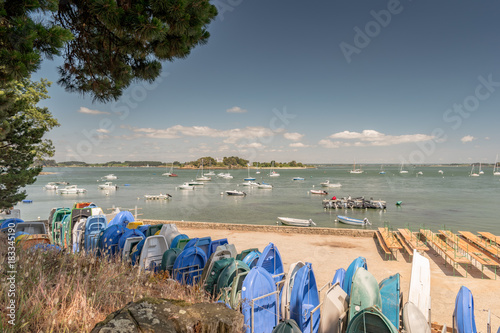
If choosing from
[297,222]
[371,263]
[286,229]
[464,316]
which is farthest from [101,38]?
[297,222]

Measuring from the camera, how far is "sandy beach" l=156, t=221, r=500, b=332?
6.74m

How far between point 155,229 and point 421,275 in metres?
8.10

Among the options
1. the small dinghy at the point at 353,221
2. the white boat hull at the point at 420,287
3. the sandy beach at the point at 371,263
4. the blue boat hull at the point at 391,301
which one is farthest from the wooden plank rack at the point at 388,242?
the small dinghy at the point at 353,221

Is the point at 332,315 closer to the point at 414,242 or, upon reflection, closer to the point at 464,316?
the point at 464,316

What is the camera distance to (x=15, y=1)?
296 cm

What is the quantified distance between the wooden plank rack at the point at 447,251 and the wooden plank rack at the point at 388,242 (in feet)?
5.08

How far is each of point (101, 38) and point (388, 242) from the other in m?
11.3

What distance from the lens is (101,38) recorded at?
4.65m

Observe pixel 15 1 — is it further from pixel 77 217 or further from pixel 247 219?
pixel 247 219

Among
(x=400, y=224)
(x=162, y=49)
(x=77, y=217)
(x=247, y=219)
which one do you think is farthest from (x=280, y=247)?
(x=400, y=224)

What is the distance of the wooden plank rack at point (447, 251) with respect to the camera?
896 cm

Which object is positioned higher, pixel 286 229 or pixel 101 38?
pixel 101 38

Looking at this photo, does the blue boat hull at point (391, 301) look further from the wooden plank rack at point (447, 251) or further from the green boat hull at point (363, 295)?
the wooden plank rack at point (447, 251)

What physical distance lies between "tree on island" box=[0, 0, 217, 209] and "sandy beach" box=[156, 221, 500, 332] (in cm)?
713
